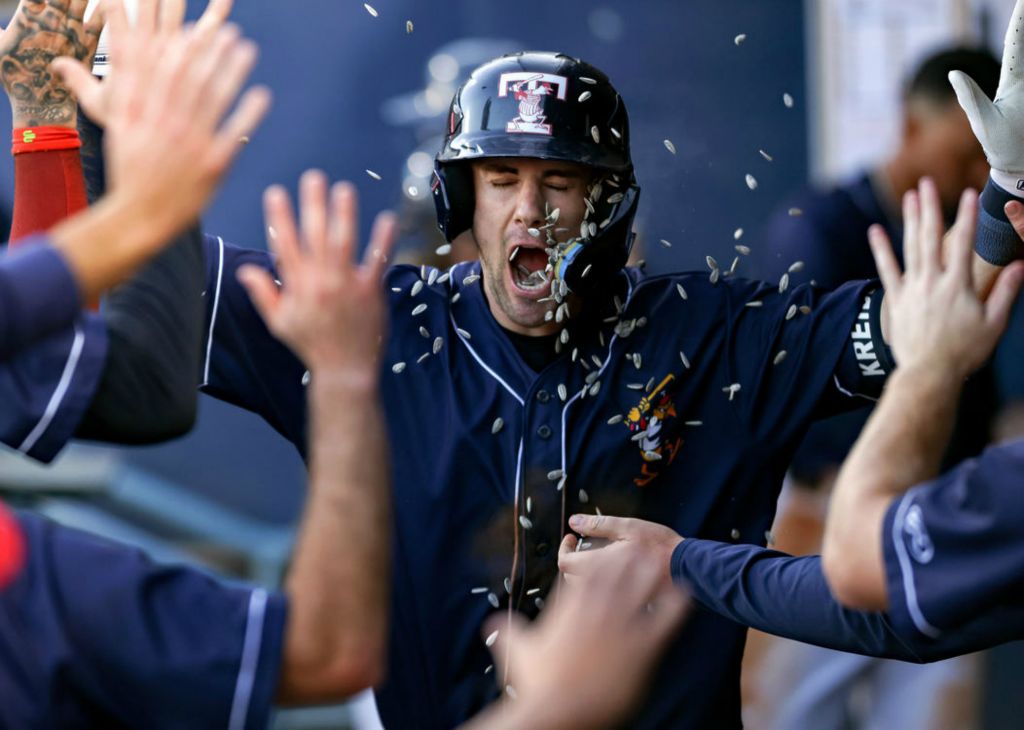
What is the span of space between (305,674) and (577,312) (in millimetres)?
1554

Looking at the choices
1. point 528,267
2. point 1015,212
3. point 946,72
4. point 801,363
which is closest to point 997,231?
point 1015,212

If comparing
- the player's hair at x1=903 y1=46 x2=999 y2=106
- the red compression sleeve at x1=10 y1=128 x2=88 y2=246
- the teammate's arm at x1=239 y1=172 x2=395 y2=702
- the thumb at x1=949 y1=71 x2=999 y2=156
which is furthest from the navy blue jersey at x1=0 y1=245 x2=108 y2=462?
the player's hair at x1=903 y1=46 x2=999 y2=106

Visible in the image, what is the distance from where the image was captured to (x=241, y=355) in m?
3.34

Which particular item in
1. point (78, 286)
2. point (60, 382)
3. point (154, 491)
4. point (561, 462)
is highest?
point (78, 286)

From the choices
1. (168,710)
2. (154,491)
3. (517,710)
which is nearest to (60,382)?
(168,710)

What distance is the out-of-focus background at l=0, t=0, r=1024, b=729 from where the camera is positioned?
6.24 metres

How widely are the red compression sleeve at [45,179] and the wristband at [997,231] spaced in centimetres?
178

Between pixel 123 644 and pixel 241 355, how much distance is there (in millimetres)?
1360

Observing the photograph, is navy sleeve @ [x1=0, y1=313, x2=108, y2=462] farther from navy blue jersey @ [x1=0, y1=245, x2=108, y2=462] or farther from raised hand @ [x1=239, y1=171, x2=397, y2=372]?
raised hand @ [x1=239, y1=171, x2=397, y2=372]

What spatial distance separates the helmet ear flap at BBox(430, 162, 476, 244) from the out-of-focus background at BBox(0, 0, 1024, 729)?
2396 mm

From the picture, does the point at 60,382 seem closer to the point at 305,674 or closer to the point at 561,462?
the point at 305,674

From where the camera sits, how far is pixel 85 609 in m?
2.03

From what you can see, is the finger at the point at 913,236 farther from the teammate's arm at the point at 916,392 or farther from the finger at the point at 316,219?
the finger at the point at 316,219

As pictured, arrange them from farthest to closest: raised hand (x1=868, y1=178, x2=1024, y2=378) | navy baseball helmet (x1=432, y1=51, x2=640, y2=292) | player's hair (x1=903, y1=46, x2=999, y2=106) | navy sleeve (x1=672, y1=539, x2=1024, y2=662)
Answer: player's hair (x1=903, y1=46, x2=999, y2=106) < navy baseball helmet (x1=432, y1=51, x2=640, y2=292) < navy sleeve (x1=672, y1=539, x2=1024, y2=662) < raised hand (x1=868, y1=178, x2=1024, y2=378)
